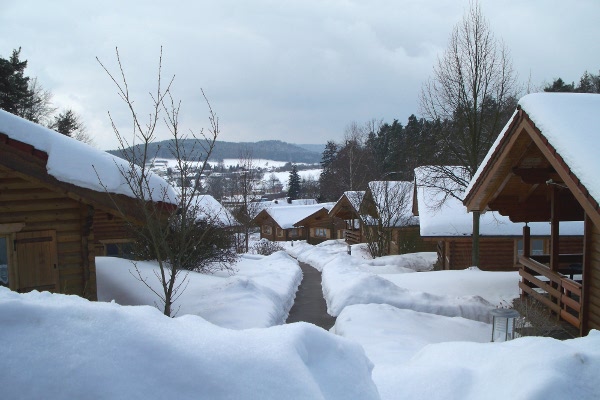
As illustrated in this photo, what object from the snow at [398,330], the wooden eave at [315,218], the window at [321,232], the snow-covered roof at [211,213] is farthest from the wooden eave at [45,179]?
the window at [321,232]

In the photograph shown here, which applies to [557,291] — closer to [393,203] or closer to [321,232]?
[393,203]

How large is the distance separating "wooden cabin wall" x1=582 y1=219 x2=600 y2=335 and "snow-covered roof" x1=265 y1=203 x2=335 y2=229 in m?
45.8

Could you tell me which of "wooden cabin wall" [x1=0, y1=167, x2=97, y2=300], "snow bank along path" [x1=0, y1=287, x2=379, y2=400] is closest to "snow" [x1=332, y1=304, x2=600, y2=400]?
"snow bank along path" [x1=0, y1=287, x2=379, y2=400]

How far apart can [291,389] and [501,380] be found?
2210mm

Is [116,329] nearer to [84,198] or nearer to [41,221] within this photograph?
[84,198]

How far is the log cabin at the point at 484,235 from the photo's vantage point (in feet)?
69.6

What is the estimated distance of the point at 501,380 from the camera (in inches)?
148

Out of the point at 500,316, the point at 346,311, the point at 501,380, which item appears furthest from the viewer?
the point at 346,311

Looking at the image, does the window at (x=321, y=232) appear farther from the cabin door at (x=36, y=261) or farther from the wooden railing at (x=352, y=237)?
the cabin door at (x=36, y=261)

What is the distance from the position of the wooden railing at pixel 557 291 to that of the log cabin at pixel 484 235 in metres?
9.87

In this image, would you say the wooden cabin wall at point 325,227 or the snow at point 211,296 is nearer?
the snow at point 211,296

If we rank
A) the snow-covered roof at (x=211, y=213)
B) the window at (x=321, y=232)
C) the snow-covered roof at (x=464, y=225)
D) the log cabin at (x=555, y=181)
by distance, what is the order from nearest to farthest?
the log cabin at (x=555, y=181) < the snow-covered roof at (x=211, y=213) < the snow-covered roof at (x=464, y=225) < the window at (x=321, y=232)

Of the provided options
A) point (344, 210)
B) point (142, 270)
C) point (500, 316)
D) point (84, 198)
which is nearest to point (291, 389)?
point (500, 316)

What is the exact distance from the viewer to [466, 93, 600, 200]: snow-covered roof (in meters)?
5.83
